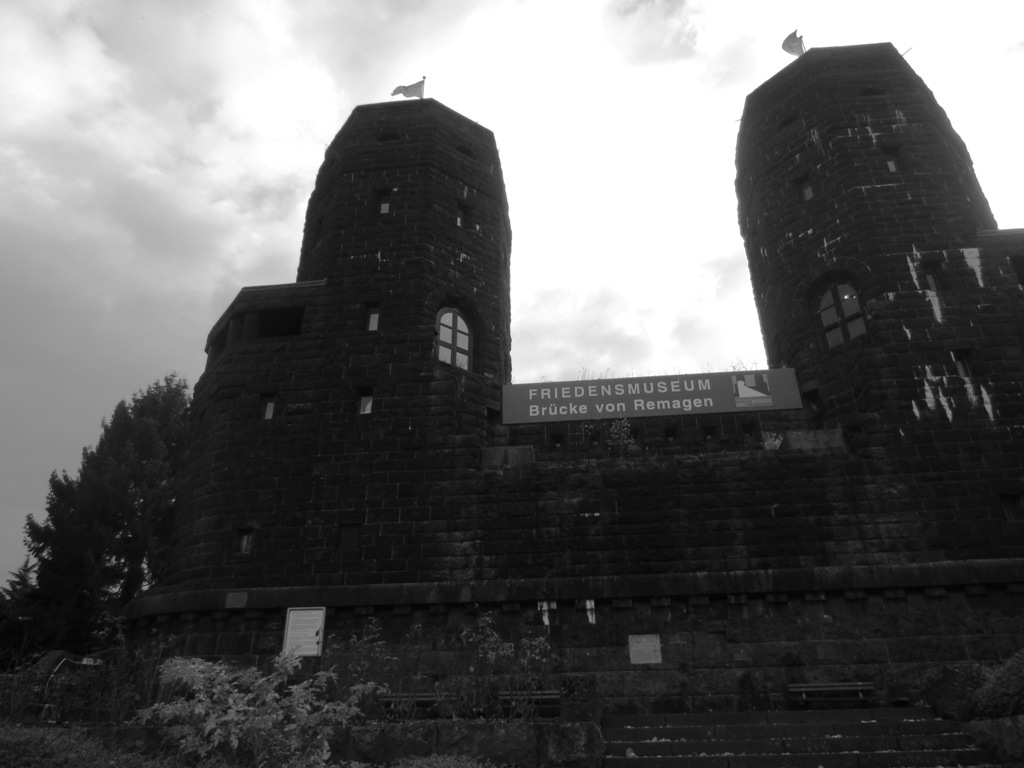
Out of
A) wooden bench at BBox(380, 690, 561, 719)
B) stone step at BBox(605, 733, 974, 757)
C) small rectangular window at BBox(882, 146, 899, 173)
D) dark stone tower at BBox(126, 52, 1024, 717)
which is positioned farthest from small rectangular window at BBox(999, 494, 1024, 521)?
wooden bench at BBox(380, 690, 561, 719)

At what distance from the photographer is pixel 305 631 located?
45.8 feet

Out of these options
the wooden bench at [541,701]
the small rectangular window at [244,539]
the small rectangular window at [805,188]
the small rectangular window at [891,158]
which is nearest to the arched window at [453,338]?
the small rectangular window at [244,539]

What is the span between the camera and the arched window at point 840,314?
17250 millimetres

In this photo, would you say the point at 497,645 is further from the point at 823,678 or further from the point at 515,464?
the point at 823,678

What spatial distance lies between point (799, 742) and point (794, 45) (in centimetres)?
2146

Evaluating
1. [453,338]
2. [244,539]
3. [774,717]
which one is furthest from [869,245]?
[244,539]

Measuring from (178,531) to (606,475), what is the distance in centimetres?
964

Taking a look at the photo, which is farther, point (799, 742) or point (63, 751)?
point (799, 742)

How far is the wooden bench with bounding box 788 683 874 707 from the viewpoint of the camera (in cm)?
Answer: 1220

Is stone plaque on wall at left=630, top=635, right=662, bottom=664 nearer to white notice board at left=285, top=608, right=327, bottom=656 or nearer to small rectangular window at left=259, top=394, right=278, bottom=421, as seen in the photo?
white notice board at left=285, top=608, right=327, bottom=656

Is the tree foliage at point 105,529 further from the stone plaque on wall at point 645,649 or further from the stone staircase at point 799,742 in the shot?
the stone staircase at point 799,742

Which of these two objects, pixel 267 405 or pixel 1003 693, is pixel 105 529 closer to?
pixel 267 405

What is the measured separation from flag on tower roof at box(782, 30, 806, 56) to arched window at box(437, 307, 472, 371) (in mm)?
14436

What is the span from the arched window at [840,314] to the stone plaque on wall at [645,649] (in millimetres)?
8483
